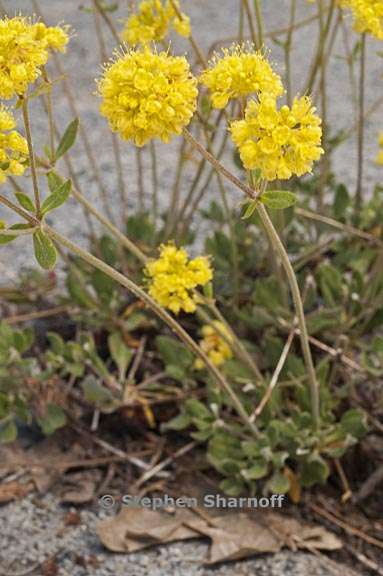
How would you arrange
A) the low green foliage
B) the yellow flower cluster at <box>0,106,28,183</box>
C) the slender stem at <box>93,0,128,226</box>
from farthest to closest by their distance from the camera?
1. the slender stem at <box>93,0,128,226</box>
2. the low green foliage
3. the yellow flower cluster at <box>0,106,28,183</box>

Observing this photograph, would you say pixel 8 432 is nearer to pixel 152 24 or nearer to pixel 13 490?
pixel 13 490

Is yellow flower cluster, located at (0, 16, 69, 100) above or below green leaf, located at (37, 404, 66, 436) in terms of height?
above

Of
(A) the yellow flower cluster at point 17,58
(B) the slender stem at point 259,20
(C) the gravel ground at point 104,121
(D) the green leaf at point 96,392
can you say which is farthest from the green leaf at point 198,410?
(C) the gravel ground at point 104,121

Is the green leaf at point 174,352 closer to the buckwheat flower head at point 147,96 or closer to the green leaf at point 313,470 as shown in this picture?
the green leaf at point 313,470

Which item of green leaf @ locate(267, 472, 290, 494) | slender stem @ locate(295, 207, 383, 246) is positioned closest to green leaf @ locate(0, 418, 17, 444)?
green leaf @ locate(267, 472, 290, 494)

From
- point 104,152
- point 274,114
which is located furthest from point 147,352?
point 104,152

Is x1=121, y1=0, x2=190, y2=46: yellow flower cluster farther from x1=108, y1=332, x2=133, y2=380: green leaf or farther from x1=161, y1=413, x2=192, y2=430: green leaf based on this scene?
x1=161, y1=413, x2=192, y2=430: green leaf

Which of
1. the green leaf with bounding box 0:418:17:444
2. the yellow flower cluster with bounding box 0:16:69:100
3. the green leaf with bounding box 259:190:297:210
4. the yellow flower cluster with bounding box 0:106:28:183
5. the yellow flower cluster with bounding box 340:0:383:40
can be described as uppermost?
the yellow flower cluster with bounding box 340:0:383:40

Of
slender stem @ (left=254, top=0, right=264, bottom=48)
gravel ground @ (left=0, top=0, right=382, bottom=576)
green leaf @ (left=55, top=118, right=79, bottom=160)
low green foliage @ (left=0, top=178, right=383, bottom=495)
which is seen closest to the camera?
green leaf @ (left=55, top=118, right=79, bottom=160)
